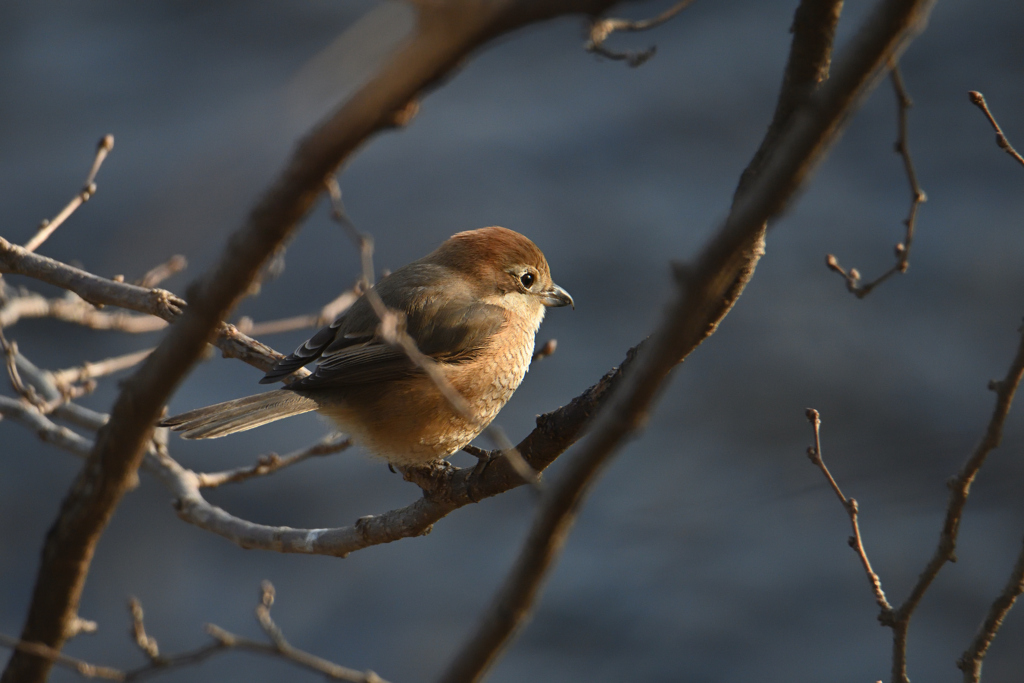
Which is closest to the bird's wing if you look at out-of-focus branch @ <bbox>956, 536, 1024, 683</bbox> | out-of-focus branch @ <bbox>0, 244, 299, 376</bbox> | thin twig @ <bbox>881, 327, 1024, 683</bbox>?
out-of-focus branch @ <bbox>0, 244, 299, 376</bbox>

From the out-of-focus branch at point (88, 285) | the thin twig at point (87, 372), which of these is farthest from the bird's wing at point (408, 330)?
the thin twig at point (87, 372)

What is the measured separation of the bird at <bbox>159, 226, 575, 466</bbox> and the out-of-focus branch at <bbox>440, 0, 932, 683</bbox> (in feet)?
5.99

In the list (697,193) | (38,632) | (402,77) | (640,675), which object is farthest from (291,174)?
(697,193)

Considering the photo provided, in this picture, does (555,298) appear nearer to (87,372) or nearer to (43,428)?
(87,372)

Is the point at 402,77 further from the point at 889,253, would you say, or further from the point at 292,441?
the point at 889,253

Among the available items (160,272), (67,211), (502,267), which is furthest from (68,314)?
(502,267)

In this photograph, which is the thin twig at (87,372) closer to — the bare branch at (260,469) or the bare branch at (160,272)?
the bare branch at (160,272)

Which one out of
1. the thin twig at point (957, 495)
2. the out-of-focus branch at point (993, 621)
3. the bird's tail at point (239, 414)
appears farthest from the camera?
the bird's tail at point (239, 414)

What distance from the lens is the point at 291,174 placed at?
4.26ft

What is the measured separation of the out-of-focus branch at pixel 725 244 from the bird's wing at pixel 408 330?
6.60 ft

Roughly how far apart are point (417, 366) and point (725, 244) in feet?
7.08

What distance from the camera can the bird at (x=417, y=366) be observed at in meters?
3.26

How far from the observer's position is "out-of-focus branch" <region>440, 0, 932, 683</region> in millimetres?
1237

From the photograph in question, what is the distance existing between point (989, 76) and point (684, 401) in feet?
12.9
